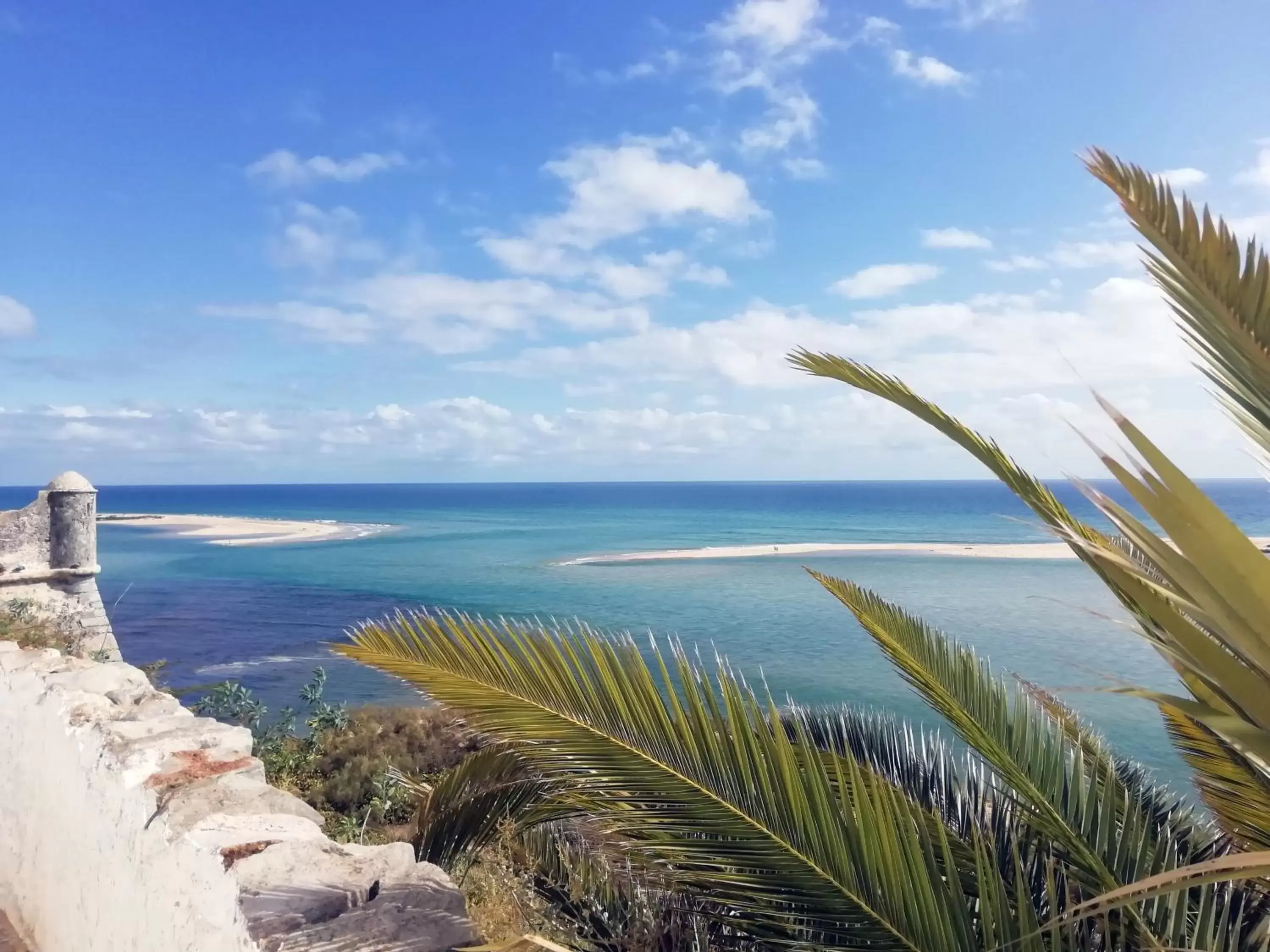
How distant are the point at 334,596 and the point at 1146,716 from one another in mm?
22791

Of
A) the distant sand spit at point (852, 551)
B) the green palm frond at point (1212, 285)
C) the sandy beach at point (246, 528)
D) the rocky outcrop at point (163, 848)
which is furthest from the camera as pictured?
the sandy beach at point (246, 528)

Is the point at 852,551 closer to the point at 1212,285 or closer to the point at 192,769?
the point at 192,769

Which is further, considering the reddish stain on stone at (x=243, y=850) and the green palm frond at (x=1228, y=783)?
the green palm frond at (x=1228, y=783)

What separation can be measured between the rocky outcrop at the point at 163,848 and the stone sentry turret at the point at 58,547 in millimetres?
8032

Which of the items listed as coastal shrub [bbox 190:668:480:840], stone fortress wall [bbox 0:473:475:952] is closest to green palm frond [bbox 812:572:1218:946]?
stone fortress wall [bbox 0:473:475:952]

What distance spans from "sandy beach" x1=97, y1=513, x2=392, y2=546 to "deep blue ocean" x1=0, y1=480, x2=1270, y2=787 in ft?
7.37

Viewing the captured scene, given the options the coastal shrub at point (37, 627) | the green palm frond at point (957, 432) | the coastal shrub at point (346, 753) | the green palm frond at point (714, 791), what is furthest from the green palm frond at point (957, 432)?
the coastal shrub at point (37, 627)

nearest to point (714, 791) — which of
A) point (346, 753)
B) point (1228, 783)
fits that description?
point (1228, 783)

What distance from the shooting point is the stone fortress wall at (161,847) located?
1.66m

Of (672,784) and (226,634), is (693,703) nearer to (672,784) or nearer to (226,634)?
(672,784)

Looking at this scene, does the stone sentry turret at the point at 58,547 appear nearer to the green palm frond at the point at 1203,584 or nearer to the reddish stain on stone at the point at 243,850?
the reddish stain on stone at the point at 243,850

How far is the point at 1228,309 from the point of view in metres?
1.10

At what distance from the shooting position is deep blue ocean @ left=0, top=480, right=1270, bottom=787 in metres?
13.9

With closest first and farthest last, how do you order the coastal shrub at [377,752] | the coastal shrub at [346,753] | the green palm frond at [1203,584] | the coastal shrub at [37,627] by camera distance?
the green palm frond at [1203,584]
the coastal shrub at [37,627]
the coastal shrub at [346,753]
the coastal shrub at [377,752]
